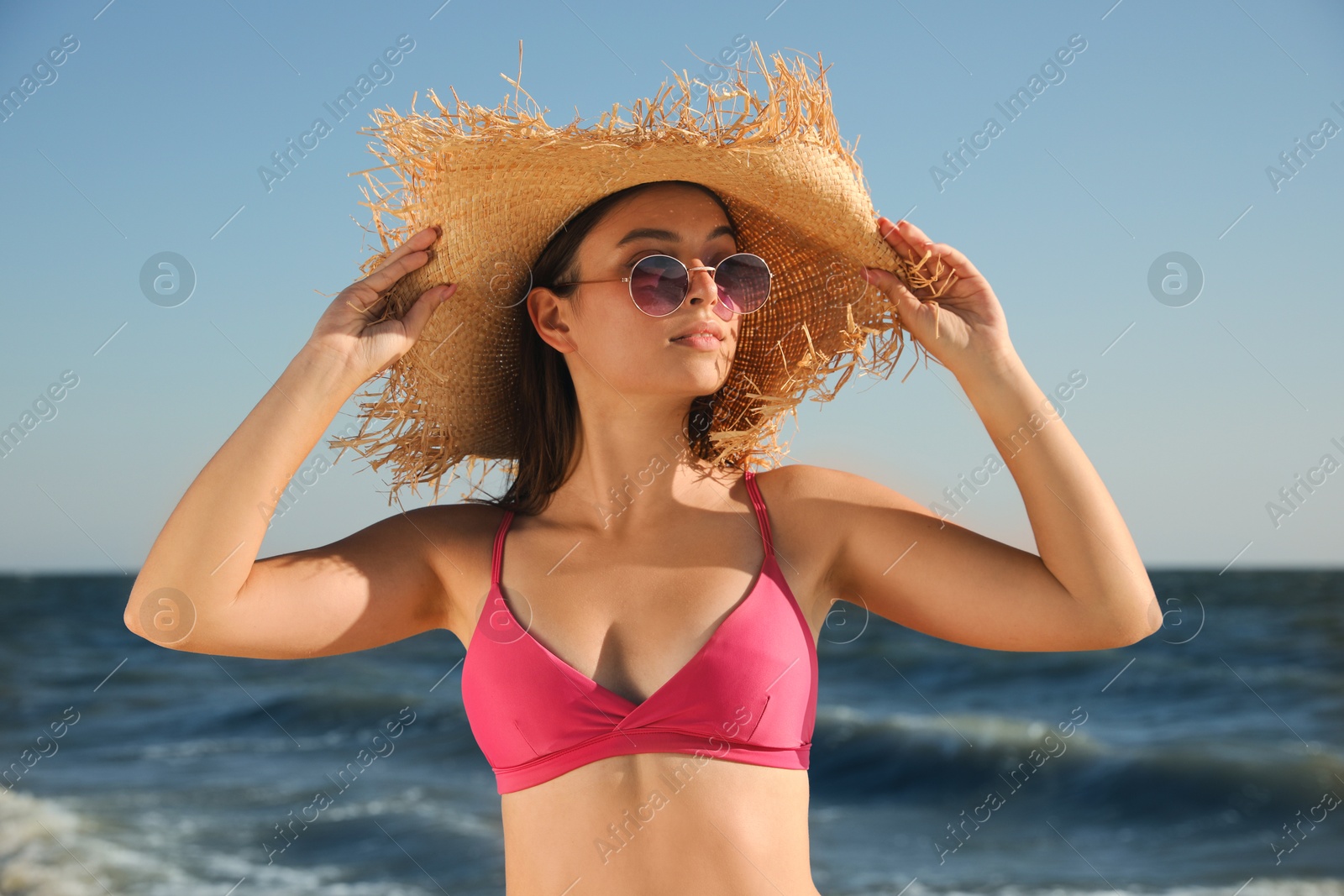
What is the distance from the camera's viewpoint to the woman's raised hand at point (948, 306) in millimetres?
2521

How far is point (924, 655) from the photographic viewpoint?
20.2 metres

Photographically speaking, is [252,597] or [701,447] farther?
[701,447]

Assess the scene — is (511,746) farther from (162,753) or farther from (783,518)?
(162,753)

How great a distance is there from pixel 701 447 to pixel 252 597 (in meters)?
1.19

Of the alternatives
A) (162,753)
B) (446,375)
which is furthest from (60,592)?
(446,375)

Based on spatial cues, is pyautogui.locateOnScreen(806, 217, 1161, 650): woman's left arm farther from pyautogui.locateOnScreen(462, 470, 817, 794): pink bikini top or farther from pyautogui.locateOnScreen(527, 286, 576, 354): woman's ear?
pyautogui.locateOnScreen(527, 286, 576, 354): woman's ear

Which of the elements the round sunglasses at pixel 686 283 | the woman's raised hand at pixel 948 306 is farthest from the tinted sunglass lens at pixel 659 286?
the woman's raised hand at pixel 948 306

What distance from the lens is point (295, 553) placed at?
2.70m

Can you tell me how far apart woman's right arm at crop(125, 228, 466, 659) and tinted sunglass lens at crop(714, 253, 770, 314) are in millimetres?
718

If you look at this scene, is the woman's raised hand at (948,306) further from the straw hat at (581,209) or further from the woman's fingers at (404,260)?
the woman's fingers at (404,260)

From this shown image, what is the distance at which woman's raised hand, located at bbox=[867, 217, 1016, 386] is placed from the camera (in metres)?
2.52

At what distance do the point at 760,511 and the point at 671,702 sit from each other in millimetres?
556

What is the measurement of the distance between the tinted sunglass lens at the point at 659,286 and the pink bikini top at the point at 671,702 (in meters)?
0.65

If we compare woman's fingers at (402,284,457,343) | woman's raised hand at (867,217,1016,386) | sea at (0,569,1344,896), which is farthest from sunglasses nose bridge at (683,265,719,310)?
sea at (0,569,1344,896)
